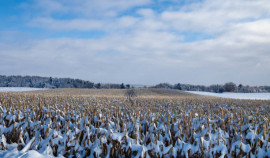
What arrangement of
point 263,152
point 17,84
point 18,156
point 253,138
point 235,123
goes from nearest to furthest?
point 18,156, point 263,152, point 253,138, point 235,123, point 17,84

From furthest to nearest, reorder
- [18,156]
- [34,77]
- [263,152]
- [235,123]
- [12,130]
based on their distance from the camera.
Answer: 1. [34,77]
2. [235,123]
3. [12,130]
4. [263,152]
5. [18,156]

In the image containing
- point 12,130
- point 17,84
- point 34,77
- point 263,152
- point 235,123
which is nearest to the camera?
point 263,152

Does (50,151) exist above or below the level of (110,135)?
below

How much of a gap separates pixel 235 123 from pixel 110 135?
518 cm

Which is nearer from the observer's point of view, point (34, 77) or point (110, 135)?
point (110, 135)

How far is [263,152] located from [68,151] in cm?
548

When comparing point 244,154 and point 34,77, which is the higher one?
point 34,77

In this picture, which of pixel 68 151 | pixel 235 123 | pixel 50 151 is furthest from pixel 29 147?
pixel 235 123

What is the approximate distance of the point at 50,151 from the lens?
16.3 feet

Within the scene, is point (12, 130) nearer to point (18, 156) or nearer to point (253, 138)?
point (18, 156)

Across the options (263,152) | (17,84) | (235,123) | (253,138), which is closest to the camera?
(263,152)

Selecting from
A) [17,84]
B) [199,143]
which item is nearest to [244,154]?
[199,143]

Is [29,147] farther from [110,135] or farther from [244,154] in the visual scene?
[244,154]

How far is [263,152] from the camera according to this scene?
4906 mm
